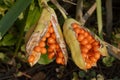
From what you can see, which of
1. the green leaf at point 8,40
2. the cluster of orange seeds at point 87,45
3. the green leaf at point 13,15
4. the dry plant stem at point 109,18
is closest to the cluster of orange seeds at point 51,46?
the cluster of orange seeds at point 87,45

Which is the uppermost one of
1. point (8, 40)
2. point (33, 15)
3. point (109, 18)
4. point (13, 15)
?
point (13, 15)

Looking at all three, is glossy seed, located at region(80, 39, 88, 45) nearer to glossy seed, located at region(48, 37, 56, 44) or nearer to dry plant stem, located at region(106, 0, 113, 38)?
glossy seed, located at region(48, 37, 56, 44)

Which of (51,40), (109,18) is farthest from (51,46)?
(109,18)

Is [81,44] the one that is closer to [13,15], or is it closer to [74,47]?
[74,47]

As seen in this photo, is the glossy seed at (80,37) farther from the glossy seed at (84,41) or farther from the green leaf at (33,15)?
the green leaf at (33,15)

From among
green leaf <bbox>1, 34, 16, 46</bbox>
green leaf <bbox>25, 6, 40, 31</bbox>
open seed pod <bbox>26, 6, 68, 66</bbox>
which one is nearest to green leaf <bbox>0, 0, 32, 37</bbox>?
open seed pod <bbox>26, 6, 68, 66</bbox>

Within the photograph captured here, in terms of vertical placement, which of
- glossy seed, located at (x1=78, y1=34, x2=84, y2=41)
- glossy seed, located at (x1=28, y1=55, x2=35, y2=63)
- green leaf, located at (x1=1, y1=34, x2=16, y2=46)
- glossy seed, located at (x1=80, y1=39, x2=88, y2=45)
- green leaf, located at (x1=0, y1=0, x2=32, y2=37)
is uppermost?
green leaf, located at (x1=0, y1=0, x2=32, y2=37)
